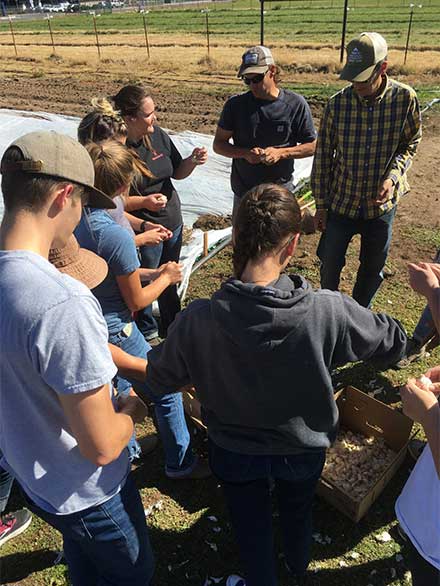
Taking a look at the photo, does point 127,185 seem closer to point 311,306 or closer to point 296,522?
point 311,306

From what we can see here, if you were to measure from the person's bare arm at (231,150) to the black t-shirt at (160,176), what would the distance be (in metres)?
0.46

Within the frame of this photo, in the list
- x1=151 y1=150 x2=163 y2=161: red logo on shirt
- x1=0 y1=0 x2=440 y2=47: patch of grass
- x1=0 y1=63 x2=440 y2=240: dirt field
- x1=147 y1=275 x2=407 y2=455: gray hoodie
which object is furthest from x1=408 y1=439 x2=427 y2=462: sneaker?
x1=0 y1=0 x2=440 y2=47: patch of grass

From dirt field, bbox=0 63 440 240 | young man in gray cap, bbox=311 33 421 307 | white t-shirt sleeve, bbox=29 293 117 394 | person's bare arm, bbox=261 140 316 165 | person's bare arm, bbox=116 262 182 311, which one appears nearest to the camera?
white t-shirt sleeve, bbox=29 293 117 394

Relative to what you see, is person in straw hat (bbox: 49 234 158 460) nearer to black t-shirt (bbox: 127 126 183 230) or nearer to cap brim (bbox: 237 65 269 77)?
black t-shirt (bbox: 127 126 183 230)

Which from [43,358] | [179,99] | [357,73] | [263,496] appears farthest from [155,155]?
[179,99]

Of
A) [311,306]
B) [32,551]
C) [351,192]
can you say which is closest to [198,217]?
[351,192]

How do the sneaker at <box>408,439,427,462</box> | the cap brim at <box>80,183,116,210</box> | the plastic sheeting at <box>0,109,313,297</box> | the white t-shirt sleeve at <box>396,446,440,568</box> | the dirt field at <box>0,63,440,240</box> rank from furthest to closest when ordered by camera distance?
the dirt field at <box>0,63,440,240</box> → the plastic sheeting at <box>0,109,313,297</box> → the sneaker at <box>408,439,427,462</box> → the white t-shirt sleeve at <box>396,446,440,568</box> → the cap brim at <box>80,183,116,210</box>

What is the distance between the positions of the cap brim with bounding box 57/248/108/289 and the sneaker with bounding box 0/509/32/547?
1.86m

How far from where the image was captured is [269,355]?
179 cm

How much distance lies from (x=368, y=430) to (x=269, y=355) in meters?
2.03

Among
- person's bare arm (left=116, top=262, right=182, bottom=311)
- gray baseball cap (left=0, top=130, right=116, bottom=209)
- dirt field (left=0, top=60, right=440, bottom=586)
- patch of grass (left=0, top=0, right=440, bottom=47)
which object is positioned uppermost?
gray baseball cap (left=0, top=130, right=116, bottom=209)

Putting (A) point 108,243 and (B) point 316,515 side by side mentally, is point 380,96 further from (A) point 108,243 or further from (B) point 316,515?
(B) point 316,515

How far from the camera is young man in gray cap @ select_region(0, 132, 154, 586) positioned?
1.42 metres

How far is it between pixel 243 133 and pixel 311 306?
3.06 meters
